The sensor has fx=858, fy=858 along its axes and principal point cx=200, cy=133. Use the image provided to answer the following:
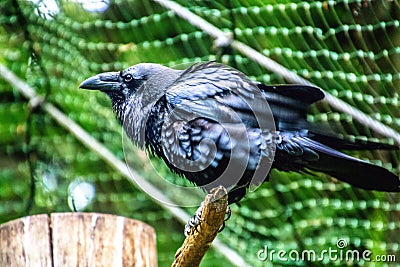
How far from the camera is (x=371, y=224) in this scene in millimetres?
3180

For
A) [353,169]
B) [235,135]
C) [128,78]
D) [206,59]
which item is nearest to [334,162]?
[353,169]

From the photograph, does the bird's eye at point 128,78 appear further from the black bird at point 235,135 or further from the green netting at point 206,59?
the green netting at point 206,59

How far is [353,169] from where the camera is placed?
2.07 m

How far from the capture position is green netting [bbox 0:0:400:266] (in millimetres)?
3041

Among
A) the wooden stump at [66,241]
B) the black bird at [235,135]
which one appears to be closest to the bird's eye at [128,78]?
the black bird at [235,135]

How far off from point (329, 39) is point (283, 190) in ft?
1.92

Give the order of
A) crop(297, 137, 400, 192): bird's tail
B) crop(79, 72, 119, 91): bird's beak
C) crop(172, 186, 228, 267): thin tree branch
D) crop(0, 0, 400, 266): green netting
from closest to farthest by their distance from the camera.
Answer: crop(172, 186, 228, 267): thin tree branch < crop(297, 137, 400, 192): bird's tail < crop(79, 72, 119, 91): bird's beak < crop(0, 0, 400, 266): green netting

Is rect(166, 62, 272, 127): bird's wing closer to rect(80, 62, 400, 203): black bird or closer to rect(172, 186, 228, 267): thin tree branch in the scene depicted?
rect(80, 62, 400, 203): black bird

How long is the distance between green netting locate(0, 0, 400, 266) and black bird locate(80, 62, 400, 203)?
0.71 meters

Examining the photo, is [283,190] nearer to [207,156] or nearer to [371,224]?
[371,224]

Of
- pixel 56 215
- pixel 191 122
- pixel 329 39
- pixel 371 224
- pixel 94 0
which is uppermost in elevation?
pixel 94 0

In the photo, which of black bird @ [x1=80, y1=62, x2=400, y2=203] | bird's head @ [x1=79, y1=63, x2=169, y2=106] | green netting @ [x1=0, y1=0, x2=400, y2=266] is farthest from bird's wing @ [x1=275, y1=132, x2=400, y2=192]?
green netting @ [x1=0, y1=0, x2=400, y2=266]

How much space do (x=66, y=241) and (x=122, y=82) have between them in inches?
17.9

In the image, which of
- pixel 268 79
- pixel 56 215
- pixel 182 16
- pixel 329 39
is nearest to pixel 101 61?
pixel 182 16
